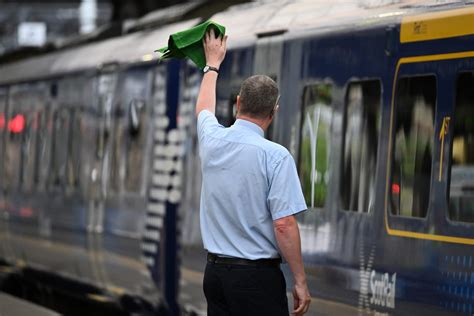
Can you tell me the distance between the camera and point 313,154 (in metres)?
8.95

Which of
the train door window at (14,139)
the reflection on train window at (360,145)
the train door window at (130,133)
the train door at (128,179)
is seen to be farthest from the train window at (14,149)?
the reflection on train window at (360,145)

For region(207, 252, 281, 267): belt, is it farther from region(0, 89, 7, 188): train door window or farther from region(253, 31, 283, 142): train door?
region(0, 89, 7, 188): train door window

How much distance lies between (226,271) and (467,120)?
74.6 inches

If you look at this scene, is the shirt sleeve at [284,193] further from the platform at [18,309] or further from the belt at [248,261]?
the platform at [18,309]

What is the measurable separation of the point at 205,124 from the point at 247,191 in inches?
17.2

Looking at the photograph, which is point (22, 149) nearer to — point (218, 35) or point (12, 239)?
point (12, 239)

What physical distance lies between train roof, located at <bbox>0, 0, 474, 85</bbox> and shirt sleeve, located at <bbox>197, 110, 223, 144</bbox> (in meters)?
1.82

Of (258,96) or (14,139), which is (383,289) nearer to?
(258,96)

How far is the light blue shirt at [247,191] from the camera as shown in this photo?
5.92 m

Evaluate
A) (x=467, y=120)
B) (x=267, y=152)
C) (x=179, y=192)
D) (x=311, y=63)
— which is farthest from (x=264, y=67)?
(x=267, y=152)

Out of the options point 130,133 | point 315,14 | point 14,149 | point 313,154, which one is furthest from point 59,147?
point 313,154

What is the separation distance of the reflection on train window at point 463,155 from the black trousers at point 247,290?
153 centimetres

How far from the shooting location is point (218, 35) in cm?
649

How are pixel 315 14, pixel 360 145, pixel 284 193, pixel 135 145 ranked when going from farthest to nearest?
pixel 135 145
pixel 315 14
pixel 360 145
pixel 284 193
